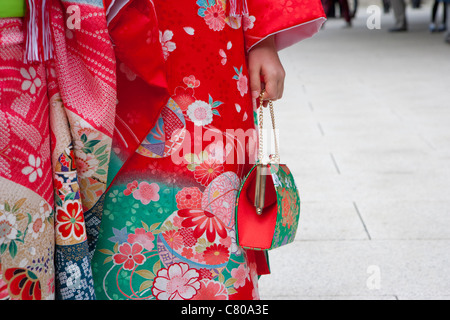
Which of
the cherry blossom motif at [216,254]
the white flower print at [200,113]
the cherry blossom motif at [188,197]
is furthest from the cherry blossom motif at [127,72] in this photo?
the cherry blossom motif at [216,254]

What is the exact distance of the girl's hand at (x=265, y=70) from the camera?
1.22 meters

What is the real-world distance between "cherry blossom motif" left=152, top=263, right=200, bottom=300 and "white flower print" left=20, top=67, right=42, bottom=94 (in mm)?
415

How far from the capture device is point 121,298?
1.21 m

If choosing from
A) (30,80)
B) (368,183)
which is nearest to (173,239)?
(30,80)

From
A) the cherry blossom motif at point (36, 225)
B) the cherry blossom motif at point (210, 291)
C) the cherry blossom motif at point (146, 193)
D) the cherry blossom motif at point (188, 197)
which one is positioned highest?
the cherry blossom motif at point (36, 225)

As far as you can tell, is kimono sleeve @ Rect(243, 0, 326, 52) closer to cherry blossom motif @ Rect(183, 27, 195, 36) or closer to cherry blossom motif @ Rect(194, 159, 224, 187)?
cherry blossom motif @ Rect(183, 27, 195, 36)

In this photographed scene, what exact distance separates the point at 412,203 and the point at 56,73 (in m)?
2.08

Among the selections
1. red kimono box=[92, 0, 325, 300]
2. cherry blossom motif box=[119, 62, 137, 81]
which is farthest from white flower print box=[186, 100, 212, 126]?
cherry blossom motif box=[119, 62, 137, 81]

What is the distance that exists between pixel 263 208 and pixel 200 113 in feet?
0.71

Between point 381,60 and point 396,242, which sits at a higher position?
point 396,242

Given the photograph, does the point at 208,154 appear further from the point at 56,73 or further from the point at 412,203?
the point at 412,203

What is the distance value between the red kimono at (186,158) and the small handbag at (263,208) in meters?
0.02

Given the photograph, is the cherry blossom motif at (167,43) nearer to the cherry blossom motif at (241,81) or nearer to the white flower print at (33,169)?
the cherry blossom motif at (241,81)
